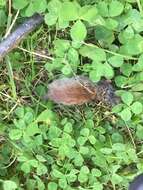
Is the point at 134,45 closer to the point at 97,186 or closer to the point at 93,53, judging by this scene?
the point at 93,53

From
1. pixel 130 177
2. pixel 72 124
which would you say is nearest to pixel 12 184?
pixel 72 124

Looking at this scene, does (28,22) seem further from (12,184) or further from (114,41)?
(12,184)

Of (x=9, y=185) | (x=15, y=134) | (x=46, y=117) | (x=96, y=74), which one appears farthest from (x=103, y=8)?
(x=9, y=185)

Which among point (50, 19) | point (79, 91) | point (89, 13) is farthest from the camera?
point (79, 91)

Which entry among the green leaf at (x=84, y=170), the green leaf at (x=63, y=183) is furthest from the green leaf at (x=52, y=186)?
the green leaf at (x=84, y=170)

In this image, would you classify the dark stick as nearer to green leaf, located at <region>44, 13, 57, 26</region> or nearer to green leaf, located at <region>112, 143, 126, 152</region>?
green leaf, located at <region>44, 13, 57, 26</region>
